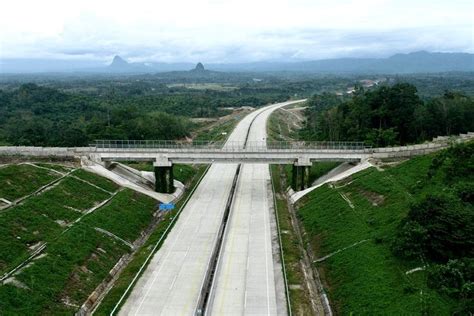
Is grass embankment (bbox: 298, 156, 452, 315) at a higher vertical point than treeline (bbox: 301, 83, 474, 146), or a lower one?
lower

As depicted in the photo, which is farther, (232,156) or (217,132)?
(217,132)

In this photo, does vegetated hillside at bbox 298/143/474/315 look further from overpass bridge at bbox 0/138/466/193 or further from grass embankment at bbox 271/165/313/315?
overpass bridge at bbox 0/138/466/193

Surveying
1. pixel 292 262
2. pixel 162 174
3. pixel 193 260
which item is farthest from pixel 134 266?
pixel 162 174

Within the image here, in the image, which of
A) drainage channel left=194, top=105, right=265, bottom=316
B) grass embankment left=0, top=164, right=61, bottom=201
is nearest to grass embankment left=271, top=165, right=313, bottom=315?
drainage channel left=194, top=105, right=265, bottom=316

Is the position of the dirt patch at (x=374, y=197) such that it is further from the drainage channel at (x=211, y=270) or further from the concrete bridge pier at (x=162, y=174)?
the concrete bridge pier at (x=162, y=174)

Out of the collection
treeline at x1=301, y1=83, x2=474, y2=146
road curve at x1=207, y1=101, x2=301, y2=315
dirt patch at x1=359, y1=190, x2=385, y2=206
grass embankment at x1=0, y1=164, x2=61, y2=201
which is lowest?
road curve at x1=207, y1=101, x2=301, y2=315

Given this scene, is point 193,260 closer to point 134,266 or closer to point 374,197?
point 134,266

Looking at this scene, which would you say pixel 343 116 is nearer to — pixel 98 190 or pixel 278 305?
pixel 98 190
